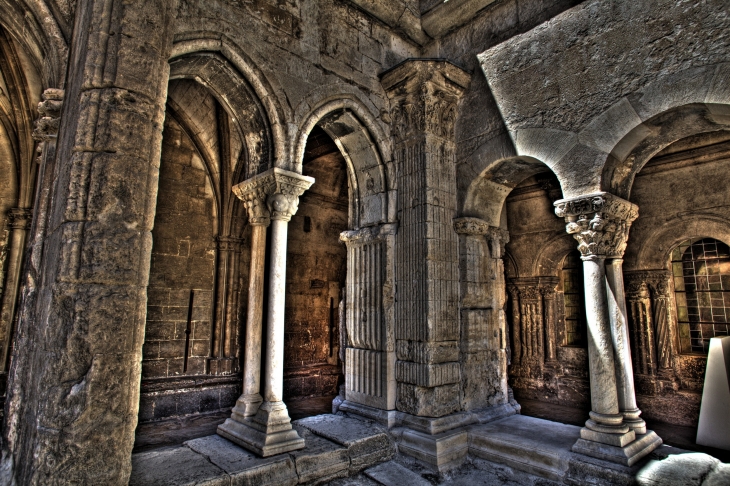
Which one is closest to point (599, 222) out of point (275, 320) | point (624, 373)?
point (624, 373)

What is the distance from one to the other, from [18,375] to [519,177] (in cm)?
534

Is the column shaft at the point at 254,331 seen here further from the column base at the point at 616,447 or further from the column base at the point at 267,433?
the column base at the point at 616,447

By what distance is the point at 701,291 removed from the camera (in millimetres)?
7566

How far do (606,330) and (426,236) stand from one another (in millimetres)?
2031

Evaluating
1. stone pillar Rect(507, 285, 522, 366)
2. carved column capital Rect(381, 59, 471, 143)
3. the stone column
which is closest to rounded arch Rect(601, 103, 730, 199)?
carved column capital Rect(381, 59, 471, 143)

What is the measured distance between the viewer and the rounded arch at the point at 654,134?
3.83 m

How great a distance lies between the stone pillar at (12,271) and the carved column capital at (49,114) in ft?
14.9

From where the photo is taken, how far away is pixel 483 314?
5.38 metres

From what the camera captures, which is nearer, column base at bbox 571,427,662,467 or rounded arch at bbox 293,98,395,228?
column base at bbox 571,427,662,467

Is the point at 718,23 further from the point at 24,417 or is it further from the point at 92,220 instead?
the point at 24,417

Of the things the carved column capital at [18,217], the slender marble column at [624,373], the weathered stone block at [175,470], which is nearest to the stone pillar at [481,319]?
the slender marble column at [624,373]

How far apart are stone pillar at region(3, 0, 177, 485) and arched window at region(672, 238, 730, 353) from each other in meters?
8.65

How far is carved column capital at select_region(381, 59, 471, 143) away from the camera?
205 inches

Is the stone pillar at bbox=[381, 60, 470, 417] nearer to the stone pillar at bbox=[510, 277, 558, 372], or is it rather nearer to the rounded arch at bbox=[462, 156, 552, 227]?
the rounded arch at bbox=[462, 156, 552, 227]
